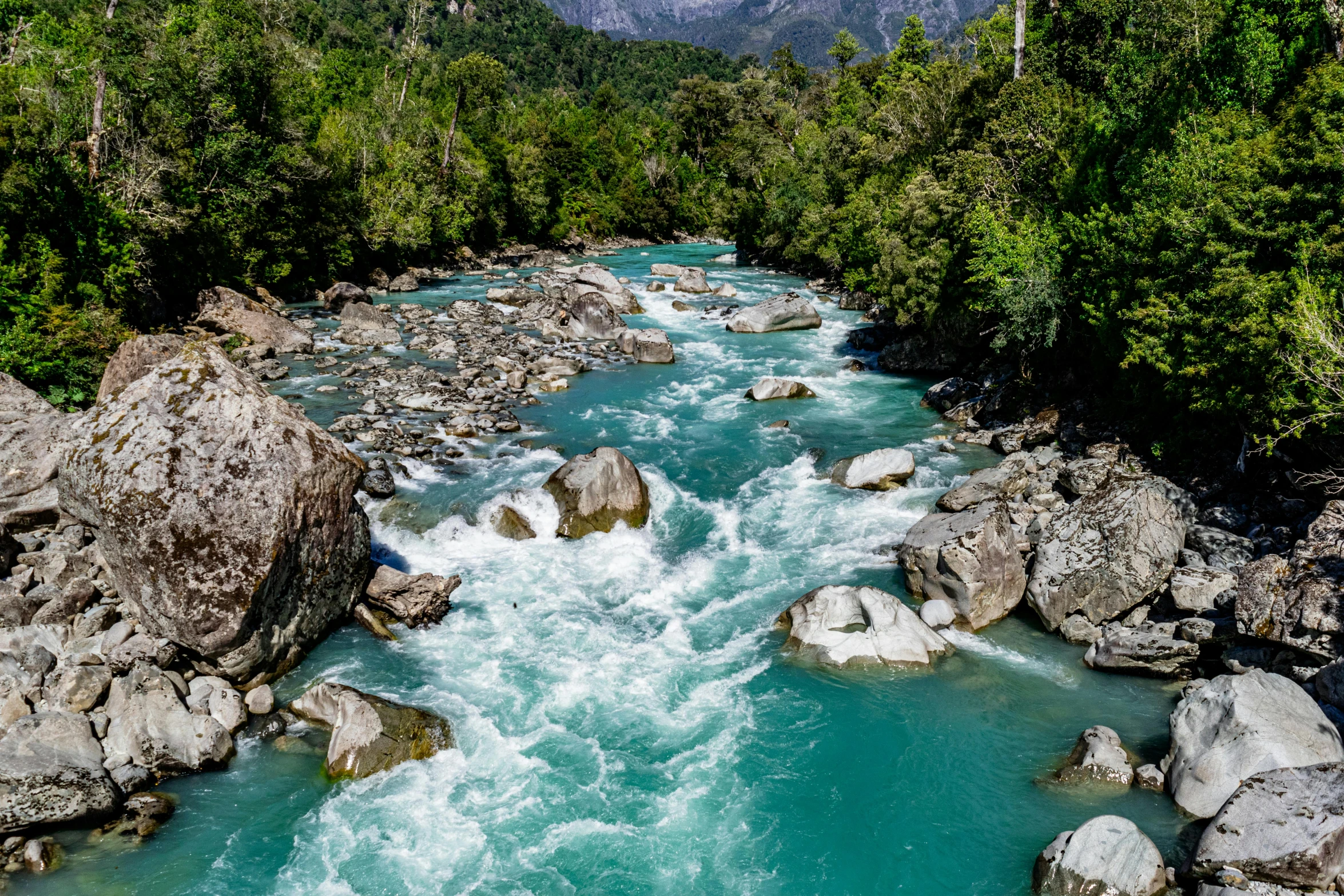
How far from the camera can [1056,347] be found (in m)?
29.3

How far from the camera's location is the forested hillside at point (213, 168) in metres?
27.1

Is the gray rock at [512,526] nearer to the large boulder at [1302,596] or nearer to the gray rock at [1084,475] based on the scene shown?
the gray rock at [1084,475]

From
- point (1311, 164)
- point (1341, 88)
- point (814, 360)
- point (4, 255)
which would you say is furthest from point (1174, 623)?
point (4, 255)

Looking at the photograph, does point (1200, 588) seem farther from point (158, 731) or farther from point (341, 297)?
point (341, 297)

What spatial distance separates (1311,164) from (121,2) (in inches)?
2305

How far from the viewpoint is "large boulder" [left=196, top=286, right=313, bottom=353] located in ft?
123

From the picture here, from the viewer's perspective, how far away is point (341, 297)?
47000 mm

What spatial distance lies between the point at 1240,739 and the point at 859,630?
6982 millimetres

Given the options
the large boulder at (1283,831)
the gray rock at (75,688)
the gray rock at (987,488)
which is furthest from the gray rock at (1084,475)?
the gray rock at (75,688)

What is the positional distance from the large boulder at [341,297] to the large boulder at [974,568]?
38.3m

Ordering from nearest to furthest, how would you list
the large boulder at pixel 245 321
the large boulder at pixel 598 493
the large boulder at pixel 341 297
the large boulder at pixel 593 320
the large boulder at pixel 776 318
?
the large boulder at pixel 598 493 → the large boulder at pixel 245 321 → the large boulder at pixel 593 320 → the large boulder at pixel 341 297 → the large boulder at pixel 776 318

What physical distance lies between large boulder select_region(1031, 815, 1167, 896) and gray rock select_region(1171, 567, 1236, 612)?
7.04 metres

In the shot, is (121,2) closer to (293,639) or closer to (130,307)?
(130,307)

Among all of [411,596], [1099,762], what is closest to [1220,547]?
[1099,762]
